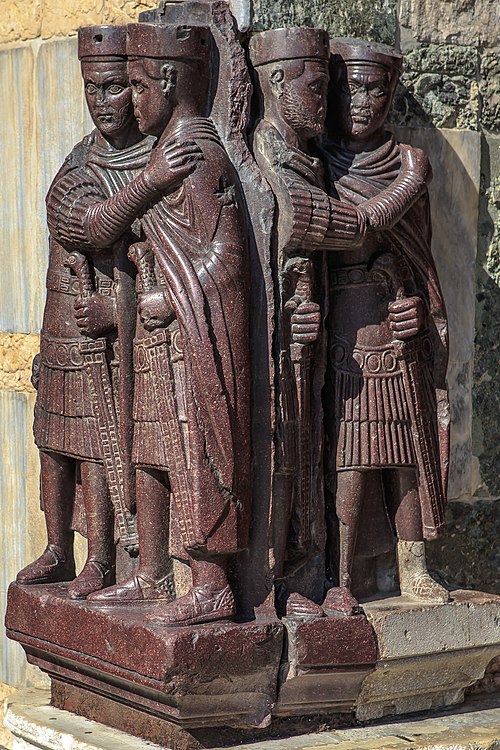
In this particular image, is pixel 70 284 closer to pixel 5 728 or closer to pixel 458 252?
pixel 458 252

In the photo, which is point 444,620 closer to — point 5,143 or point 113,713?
point 113,713

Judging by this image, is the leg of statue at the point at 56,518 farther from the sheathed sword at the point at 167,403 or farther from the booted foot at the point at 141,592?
the sheathed sword at the point at 167,403

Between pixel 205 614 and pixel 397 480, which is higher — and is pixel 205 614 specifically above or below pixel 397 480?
below

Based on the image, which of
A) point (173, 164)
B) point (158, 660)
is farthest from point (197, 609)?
point (173, 164)

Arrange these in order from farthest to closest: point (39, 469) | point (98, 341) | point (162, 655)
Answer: point (39, 469) < point (98, 341) < point (162, 655)

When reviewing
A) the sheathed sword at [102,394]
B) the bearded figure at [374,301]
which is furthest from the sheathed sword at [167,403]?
the bearded figure at [374,301]

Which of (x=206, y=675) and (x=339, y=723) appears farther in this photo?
(x=339, y=723)

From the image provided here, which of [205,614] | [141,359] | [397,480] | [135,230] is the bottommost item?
[205,614]

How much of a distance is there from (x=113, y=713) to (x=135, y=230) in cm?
145

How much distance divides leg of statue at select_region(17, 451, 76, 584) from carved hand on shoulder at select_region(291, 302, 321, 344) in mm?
881

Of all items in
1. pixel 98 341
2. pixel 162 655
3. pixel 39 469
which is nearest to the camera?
pixel 162 655

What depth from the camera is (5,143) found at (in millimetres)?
6207

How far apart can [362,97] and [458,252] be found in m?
0.81

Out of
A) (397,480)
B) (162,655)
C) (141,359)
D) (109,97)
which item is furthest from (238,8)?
(162,655)
